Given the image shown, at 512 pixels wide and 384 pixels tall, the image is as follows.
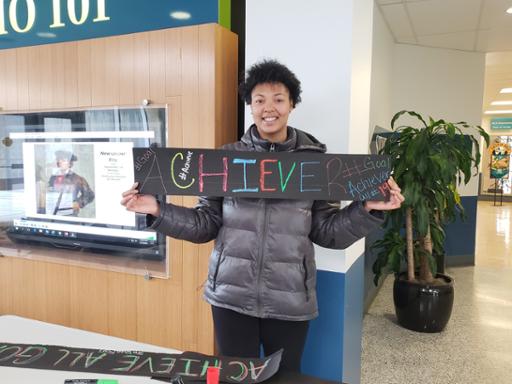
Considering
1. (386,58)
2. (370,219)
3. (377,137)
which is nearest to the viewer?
(370,219)

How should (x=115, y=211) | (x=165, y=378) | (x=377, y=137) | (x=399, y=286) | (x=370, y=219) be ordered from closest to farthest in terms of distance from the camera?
(x=165, y=378)
(x=370, y=219)
(x=115, y=211)
(x=399, y=286)
(x=377, y=137)

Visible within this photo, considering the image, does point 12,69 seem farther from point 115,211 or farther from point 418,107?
point 418,107

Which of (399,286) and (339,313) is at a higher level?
(339,313)

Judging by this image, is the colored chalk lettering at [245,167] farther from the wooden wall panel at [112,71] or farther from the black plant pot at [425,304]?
the black plant pot at [425,304]

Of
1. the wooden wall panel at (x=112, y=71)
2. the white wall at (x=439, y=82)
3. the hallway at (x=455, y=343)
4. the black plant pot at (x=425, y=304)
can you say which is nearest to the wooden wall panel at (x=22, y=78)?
the wooden wall panel at (x=112, y=71)

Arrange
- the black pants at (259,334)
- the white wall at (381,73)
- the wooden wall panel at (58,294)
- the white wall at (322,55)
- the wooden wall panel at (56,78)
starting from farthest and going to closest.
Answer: the white wall at (381,73) → the wooden wall panel at (58,294) → the wooden wall panel at (56,78) → the white wall at (322,55) → the black pants at (259,334)

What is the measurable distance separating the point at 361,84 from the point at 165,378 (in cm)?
172

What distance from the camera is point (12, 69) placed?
2.68 meters

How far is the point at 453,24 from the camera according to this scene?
14.7ft

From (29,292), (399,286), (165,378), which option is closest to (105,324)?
(29,292)

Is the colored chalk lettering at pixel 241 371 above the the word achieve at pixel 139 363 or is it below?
above

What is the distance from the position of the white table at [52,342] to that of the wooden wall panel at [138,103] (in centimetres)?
92

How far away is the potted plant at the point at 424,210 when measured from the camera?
3170 mm

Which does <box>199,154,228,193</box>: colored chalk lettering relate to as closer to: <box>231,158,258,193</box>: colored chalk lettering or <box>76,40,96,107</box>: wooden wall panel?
<box>231,158,258,193</box>: colored chalk lettering
